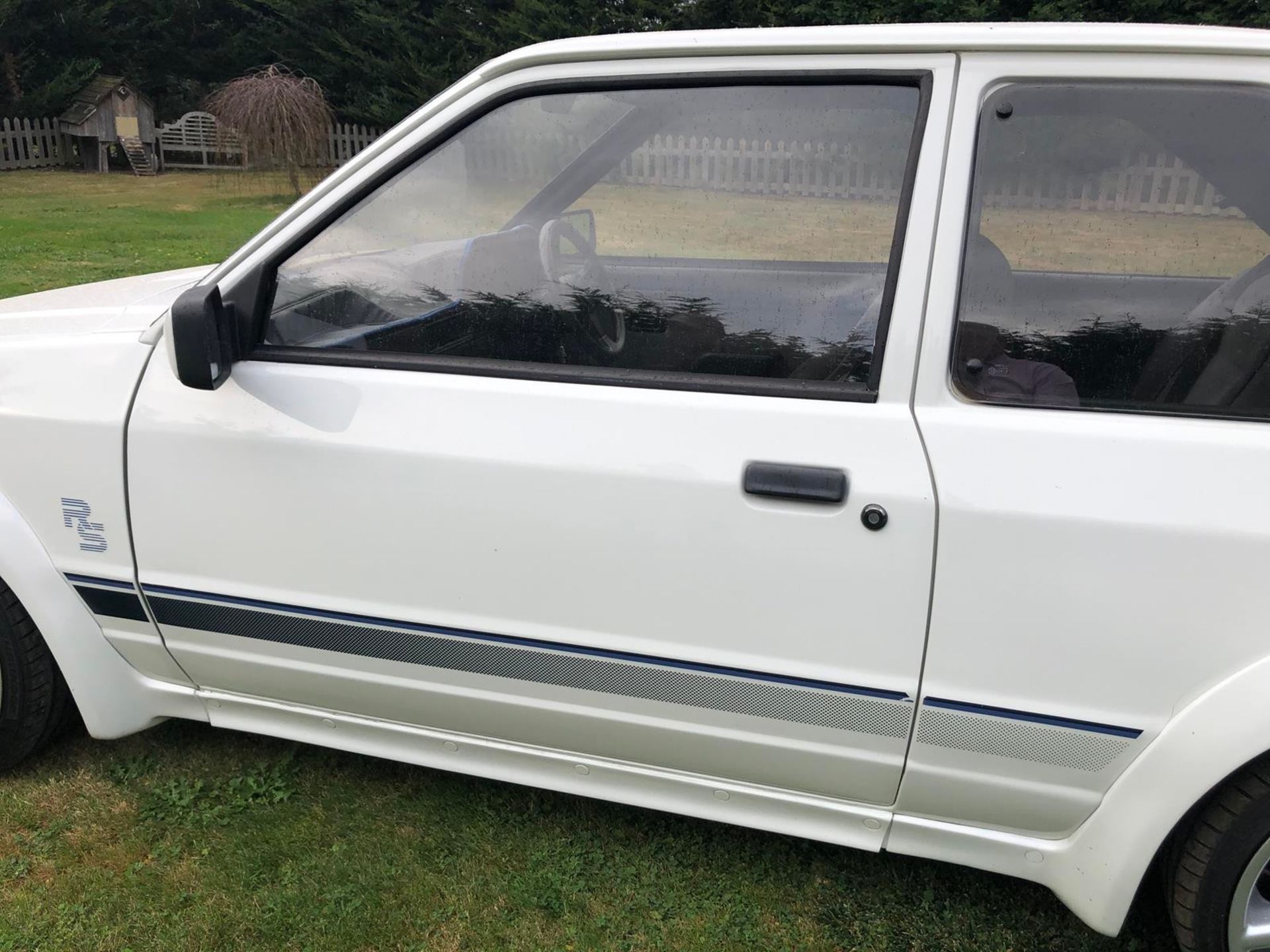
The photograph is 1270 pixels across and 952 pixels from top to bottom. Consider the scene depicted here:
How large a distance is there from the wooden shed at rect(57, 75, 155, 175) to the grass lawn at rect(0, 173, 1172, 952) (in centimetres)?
2386

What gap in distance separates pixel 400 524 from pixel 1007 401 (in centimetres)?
120

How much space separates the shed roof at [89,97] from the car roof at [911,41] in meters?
25.7

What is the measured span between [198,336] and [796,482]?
1176mm

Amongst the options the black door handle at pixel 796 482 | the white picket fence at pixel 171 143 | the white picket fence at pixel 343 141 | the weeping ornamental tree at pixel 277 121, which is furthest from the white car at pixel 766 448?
the white picket fence at pixel 171 143

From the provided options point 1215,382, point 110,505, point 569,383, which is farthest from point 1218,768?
point 110,505

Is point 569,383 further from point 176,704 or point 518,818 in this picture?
point 176,704

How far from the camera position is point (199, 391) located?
2.09m

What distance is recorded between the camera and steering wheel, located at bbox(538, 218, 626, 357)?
197 centimetres

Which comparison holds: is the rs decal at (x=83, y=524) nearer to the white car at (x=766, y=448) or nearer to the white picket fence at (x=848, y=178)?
the white car at (x=766, y=448)

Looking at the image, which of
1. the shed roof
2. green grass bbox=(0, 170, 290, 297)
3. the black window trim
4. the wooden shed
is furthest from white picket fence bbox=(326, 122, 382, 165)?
the black window trim

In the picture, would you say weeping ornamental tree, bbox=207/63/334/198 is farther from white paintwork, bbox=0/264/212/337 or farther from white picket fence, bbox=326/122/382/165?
white paintwork, bbox=0/264/212/337

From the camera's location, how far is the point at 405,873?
7.55ft

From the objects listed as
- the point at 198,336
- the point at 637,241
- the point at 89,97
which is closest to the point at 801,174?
the point at 637,241

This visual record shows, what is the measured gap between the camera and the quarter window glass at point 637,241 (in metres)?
1.84
